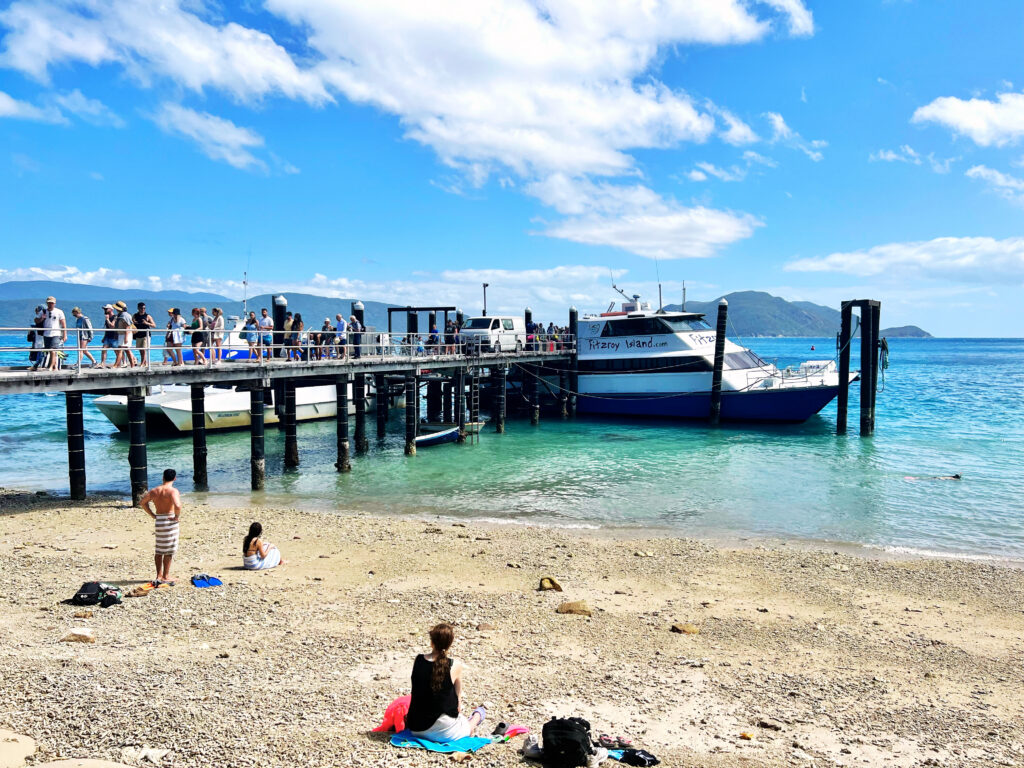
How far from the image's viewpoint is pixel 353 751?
235 inches

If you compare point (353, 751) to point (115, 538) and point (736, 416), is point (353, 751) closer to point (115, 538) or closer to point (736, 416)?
point (115, 538)

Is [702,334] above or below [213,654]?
above

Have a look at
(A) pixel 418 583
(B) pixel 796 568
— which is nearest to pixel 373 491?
(A) pixel 418 583

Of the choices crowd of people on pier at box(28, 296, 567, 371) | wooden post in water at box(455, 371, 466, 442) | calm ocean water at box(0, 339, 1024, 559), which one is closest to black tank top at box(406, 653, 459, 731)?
calm ocean water at box(0, 339, 1024, 559)

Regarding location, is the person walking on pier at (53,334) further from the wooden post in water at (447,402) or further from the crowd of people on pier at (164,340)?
the wooden post in water at (447,402)

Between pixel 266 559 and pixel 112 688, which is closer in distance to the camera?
pixel 112 688

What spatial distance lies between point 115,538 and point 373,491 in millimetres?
7901

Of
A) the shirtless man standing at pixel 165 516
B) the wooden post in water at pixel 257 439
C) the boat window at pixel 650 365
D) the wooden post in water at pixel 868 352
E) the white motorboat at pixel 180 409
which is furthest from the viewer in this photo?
the boat window at pixel 650 365

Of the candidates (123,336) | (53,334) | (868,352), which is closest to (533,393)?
(868,352)

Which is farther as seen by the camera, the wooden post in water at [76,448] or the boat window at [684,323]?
the boat window at [684,323]

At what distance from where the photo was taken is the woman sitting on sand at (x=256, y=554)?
1183 cm

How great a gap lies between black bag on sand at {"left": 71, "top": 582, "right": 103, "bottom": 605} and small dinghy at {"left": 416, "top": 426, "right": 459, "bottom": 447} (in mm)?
19379

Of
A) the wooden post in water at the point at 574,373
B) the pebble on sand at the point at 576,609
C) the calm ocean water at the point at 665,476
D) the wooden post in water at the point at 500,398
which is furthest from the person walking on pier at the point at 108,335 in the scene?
the wooden post in water at the point at 574,373

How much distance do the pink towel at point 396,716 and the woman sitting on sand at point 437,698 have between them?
11 cm
